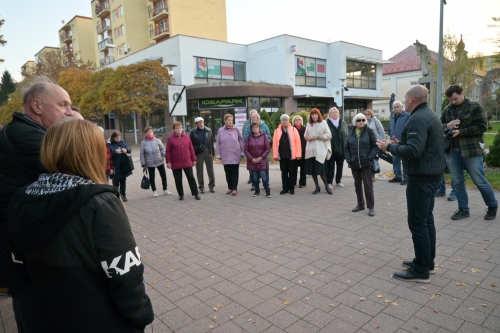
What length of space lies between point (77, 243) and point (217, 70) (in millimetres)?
32589

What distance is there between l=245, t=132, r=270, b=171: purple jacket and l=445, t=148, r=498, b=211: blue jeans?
405cm

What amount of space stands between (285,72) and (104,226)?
3206 cm

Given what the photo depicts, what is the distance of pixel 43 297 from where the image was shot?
5.08 feet

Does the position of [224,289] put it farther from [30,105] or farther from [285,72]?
[285,72]

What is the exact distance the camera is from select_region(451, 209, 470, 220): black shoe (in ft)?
18.8

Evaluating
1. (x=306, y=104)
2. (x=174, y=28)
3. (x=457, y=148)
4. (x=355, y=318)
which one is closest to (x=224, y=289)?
(x=355, y=318)

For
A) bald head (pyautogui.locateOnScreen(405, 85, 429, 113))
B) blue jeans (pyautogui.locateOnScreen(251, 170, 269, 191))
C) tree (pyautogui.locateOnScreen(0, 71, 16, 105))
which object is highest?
tree (pyautogui.locateOnScreen(0, 71, 16, 105))

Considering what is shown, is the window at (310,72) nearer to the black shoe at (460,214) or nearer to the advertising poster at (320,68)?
the advertising poster at (320,68)

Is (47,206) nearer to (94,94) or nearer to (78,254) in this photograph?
(78,254)

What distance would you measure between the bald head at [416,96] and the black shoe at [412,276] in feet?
5.99

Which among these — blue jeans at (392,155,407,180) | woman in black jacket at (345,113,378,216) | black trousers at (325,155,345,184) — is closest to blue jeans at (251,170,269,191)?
black trousers at (325,155,345,184)

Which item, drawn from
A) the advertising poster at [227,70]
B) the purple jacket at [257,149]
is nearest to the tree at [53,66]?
the advertising poster at [227,70]

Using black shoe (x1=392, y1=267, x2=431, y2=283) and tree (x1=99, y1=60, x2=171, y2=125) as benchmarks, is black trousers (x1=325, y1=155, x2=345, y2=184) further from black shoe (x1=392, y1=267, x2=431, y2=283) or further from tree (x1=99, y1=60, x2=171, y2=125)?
tree (x1=99, y1=60, x2=171, y2=125)

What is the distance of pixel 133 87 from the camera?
91.9ft
